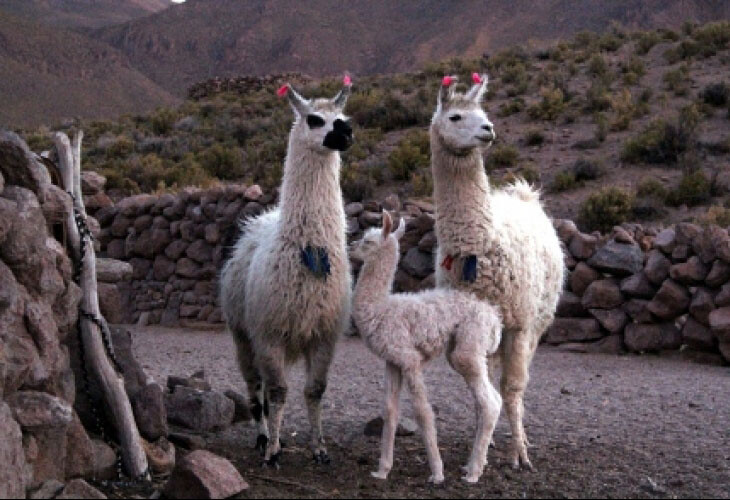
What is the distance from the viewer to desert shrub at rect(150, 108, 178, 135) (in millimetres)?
32469

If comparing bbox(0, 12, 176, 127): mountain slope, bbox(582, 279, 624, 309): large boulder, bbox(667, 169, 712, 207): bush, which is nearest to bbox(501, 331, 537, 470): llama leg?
bbox(582, 279, 624, 309): large boulder

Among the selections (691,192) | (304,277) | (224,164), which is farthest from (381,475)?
(224,164)

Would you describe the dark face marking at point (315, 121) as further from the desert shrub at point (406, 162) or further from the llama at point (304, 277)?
the desert shrub at point (406, 162)

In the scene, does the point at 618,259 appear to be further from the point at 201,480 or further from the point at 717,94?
the point at 717,94

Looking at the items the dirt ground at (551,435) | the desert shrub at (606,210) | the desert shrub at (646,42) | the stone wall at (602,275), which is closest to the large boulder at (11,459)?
the dirt ground at (551,435)

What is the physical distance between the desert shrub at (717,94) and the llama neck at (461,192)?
722 inches

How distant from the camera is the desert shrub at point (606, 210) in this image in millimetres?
16641

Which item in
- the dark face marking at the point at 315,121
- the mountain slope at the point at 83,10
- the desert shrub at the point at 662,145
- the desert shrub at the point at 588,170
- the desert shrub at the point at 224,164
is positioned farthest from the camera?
the mountain slope at the point at 83,10

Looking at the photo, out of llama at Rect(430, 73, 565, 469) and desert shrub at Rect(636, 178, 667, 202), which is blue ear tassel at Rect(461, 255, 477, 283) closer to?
llama at Rect(430, 73, 565, 469)

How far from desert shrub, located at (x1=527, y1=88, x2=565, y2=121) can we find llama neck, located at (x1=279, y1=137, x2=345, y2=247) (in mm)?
18436

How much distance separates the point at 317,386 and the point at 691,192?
13.0 metres

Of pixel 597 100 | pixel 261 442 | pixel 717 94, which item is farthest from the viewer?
pixel 597 100

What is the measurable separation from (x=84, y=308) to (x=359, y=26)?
7267 centimetres

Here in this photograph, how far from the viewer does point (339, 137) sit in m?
6.61
